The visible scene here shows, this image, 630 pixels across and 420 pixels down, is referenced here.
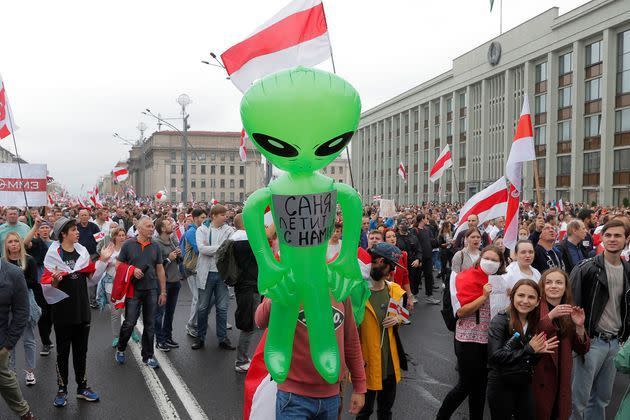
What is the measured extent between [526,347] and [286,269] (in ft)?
6.71

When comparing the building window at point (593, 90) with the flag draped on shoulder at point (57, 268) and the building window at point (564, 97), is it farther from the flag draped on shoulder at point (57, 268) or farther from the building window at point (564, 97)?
the flag draped on shoulder at point (57, 268)

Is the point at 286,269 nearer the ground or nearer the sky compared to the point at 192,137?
nearer the ground

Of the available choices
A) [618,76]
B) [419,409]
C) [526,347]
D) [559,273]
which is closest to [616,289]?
[559,273]

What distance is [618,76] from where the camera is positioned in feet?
116

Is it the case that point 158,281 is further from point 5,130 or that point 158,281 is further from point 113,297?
point 5,130

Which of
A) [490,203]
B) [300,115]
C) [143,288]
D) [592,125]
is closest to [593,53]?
[592,125]

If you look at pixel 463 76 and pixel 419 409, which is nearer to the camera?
pixel 419 409

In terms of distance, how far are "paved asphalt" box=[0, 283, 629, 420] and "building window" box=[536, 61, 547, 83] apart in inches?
1543

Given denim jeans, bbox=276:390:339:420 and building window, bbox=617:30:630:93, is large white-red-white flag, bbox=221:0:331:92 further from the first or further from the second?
building window, bbox=617:30:630:93

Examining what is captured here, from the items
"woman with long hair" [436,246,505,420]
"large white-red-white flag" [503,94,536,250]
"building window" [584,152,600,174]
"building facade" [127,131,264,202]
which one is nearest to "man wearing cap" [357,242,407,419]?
"woman with long hair" [436,246,505,420]

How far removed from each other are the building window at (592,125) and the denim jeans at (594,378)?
122 ft

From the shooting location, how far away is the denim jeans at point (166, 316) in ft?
24.8

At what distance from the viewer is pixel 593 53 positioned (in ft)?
122

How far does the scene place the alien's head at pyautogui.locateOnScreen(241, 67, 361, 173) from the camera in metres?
2.72
